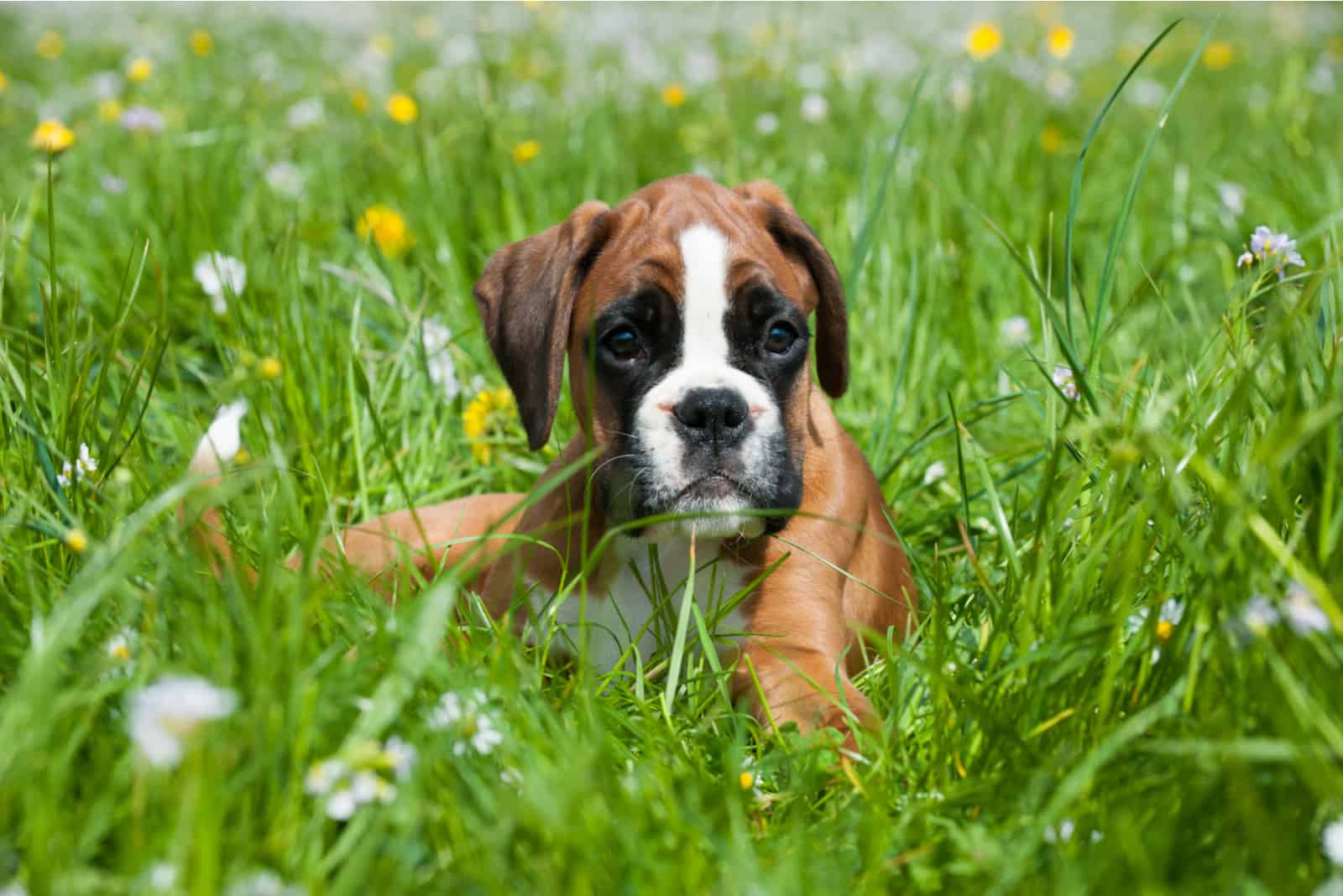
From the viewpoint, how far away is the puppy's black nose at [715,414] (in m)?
2.97

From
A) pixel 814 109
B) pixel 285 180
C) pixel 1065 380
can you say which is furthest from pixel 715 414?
pixel 814 109

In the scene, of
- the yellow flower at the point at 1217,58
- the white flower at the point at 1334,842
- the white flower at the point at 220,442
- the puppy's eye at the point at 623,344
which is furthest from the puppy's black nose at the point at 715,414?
the yellow flower at the point at 1217,58

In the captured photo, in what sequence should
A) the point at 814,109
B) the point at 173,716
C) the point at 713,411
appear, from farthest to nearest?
the point at 814,109 < the point at 713,411 < the point at 173,716

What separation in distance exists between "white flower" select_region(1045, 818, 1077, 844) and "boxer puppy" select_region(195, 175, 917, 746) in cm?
68

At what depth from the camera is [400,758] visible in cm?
199

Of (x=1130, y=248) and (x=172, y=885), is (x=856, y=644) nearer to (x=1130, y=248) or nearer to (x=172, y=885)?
(x=172, y=885)

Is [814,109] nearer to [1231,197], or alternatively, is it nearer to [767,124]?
[767,124]

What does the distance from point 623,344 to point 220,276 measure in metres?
1.50

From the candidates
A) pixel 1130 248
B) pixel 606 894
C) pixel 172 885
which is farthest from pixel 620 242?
pixel 1130 248

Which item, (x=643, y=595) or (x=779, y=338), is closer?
(x=779, y=338)

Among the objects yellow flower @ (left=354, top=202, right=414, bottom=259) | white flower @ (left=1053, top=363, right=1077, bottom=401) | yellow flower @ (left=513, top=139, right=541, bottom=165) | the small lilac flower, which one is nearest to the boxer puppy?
white flower @ (left=1053, top=363, right=1077, bottom=401)

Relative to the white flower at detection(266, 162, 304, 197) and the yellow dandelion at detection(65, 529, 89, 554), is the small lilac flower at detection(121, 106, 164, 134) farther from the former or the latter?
the yellow dandelion at detection(65, 529, 89, 554)

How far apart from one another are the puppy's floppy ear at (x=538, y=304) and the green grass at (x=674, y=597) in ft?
1.21

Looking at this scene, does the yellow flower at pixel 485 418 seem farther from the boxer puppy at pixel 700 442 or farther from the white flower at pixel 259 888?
the white flower at pixel 259 888
